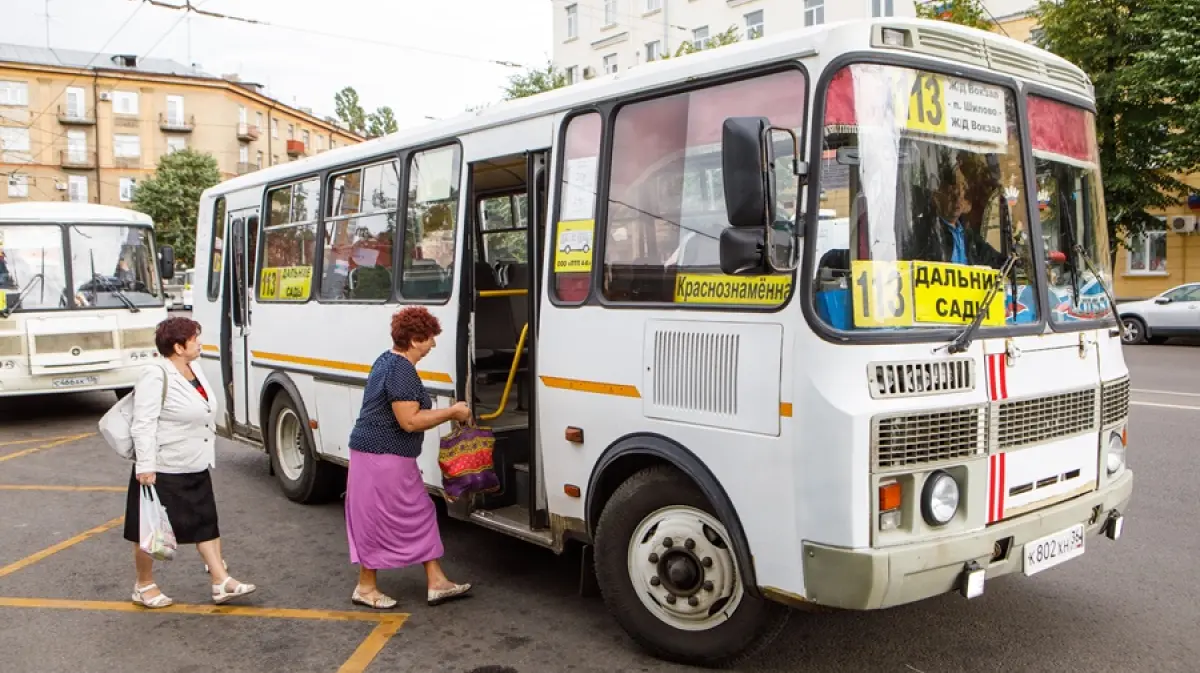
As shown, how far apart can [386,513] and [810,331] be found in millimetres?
2660

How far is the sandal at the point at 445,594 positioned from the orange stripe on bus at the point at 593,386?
130 cm

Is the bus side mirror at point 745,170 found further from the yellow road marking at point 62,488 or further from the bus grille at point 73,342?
the bus grille at point 73,342

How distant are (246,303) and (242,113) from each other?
68.7 m

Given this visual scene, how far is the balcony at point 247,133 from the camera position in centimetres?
7056

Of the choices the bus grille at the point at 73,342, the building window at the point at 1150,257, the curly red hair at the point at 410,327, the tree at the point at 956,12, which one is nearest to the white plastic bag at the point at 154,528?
the curly red hair at the point at 410,327

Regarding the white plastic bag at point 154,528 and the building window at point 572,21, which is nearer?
the white plastic bag at point 154,528

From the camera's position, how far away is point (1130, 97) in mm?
23172

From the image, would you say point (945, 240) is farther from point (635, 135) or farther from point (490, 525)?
point (490, 525)

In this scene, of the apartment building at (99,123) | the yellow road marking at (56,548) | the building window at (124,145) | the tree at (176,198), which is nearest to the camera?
the yellow road marking at (56,548)

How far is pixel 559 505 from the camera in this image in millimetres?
5133

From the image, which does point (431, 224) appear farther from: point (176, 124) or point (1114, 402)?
point (176, 124)

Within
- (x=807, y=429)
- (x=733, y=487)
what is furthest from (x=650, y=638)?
→ (x=807, y=429)

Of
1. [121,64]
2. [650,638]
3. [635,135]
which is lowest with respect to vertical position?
[650,638]

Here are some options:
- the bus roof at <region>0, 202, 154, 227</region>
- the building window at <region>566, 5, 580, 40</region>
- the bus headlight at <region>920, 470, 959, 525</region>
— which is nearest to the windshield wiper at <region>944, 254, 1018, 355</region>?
the bus headlight at <region>920, 470, 959, 525</region>
